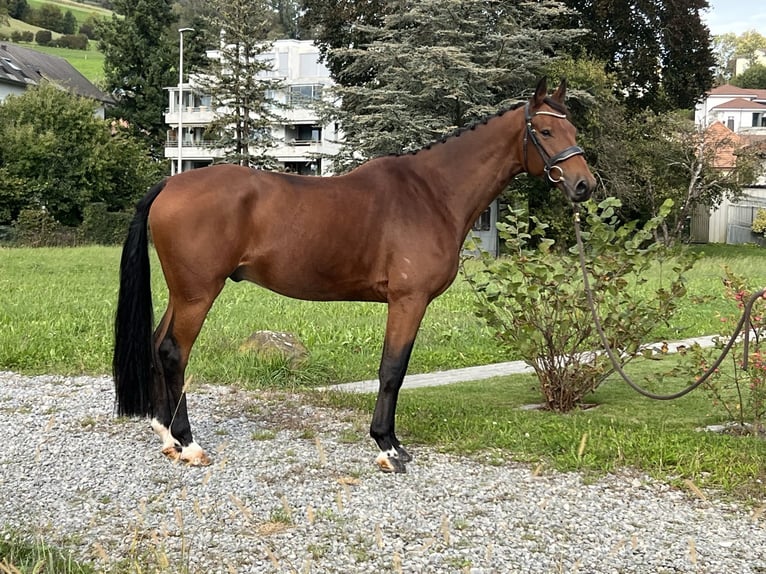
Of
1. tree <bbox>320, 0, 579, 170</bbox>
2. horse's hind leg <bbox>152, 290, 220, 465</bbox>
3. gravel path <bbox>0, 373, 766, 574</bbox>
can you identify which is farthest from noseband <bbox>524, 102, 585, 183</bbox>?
tree <bbox>320, 0, 579, 170</bbox>

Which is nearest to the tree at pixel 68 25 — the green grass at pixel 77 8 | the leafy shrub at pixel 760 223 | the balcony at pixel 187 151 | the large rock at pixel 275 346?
the green grass at pixel 77 8

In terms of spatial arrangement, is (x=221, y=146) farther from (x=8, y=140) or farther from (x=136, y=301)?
(x=136, y=301)

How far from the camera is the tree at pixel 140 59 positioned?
49.8 meters

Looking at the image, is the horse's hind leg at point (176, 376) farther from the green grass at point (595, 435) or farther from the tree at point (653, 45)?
the tree at point (653, 45)

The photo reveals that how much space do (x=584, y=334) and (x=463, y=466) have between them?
2180 millimetres

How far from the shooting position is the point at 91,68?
79500 mm

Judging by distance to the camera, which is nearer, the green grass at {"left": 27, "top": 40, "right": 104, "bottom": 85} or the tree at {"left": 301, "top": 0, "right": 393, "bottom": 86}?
the tree at {"left": 301, "top": 0, "right": 393, "bottom": 86}

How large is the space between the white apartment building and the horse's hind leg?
4182cm

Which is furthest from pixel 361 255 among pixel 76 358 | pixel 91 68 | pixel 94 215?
pixel 91 68

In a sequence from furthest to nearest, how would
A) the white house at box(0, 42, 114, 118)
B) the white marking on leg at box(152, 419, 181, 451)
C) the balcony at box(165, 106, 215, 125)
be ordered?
the white house at box(0, 42, 114, 118) → the balcony at box(165, 106, 215, 125) → the white marking on leg at box(152, 419, 181, 451)

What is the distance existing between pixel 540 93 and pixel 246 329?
633 centimetres

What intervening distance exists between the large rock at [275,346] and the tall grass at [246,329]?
142mm

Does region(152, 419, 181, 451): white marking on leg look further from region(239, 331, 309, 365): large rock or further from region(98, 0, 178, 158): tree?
region(98, 0, 178, 158): tree

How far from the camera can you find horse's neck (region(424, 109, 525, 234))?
525cm
